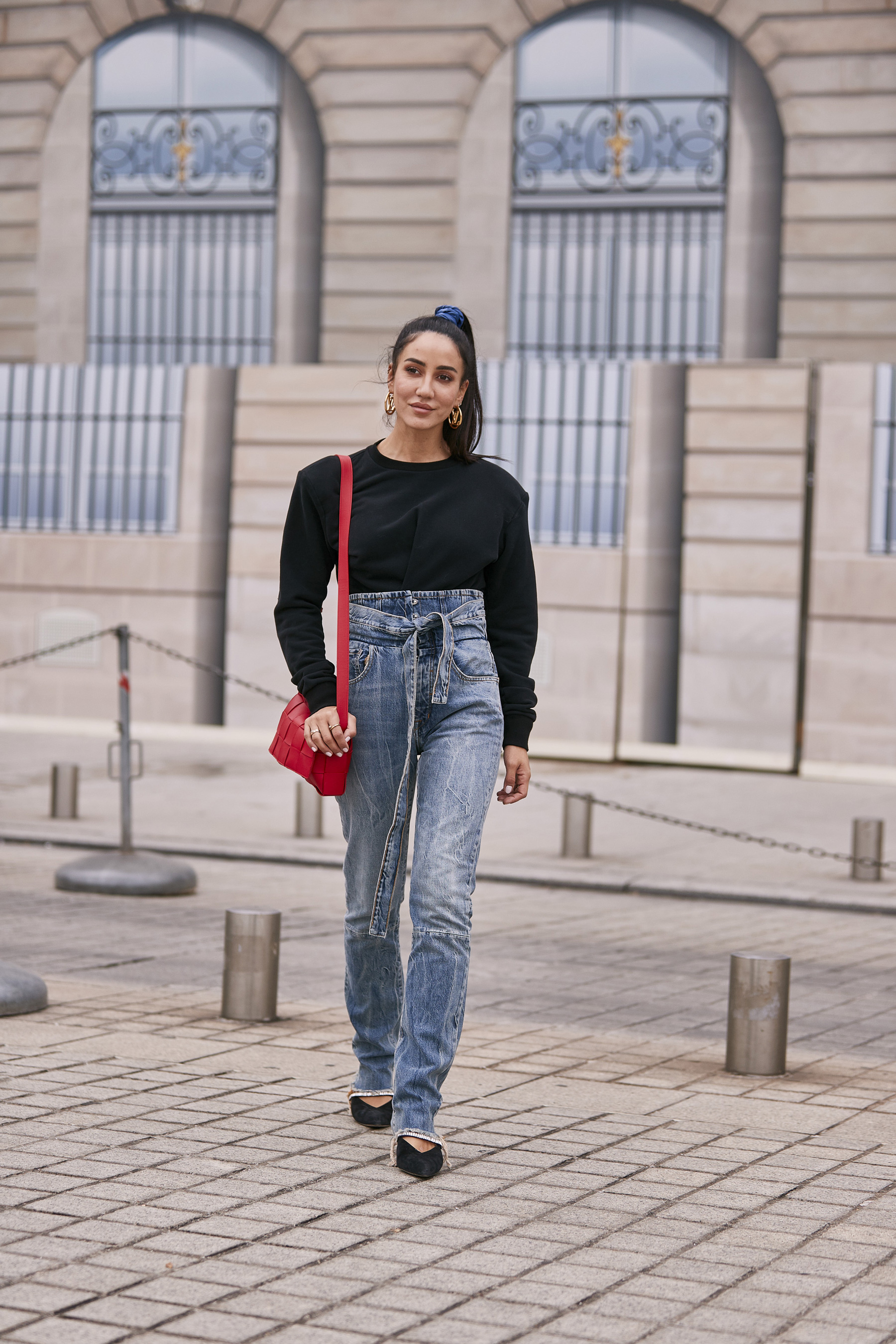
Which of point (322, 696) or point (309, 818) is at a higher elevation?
point (322, 696)

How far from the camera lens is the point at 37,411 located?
21.1 m

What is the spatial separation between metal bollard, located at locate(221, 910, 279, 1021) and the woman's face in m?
2.29

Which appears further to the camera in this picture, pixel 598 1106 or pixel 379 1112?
pixel 598 1106

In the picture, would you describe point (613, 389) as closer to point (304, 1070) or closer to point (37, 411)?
point (37, 411)

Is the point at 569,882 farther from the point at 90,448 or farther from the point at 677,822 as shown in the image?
the point at 90,448

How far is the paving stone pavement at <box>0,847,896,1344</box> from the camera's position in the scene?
3371 millimetres

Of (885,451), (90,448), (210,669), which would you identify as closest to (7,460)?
(90,448)

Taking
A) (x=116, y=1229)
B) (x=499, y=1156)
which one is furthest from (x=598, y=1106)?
(x=116, y=1229)

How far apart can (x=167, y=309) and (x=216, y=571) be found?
5267 millimetres

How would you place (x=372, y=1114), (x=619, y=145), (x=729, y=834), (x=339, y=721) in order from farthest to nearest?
(x=619, y=145)
(x=729, y=834)
(x=372, y=1114)
(x=339, y=721)

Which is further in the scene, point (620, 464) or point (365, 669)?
point (620, 464)

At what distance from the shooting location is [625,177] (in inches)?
896

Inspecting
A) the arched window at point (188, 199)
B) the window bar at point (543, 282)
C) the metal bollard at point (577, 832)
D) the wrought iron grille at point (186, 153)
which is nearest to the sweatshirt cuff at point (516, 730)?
the metal bollard at point (577, 832)

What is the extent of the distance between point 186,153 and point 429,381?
69.7 ft
